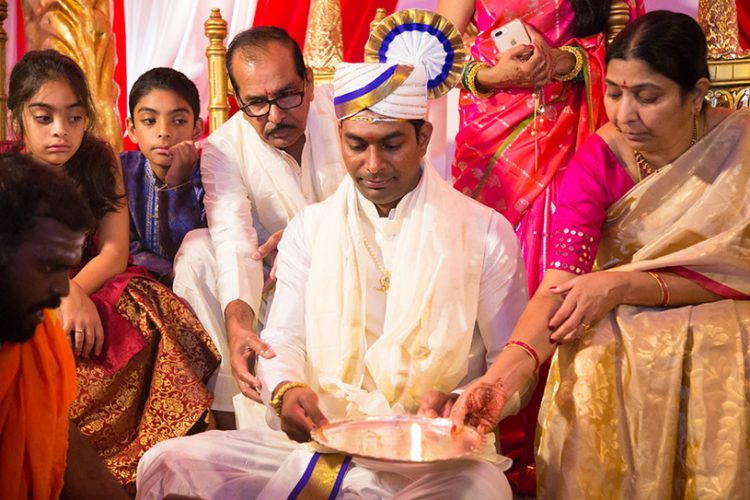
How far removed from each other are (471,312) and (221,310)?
1270mm

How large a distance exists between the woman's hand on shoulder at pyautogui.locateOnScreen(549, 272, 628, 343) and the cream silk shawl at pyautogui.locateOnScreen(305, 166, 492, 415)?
0.81ft

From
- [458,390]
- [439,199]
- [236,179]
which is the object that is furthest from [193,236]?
[458,390]

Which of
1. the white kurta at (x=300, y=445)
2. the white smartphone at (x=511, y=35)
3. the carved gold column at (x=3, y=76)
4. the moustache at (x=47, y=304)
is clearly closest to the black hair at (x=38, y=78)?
the carved gold column at (x=3, y=76)

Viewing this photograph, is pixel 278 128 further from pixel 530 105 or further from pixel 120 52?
pixel 120 52

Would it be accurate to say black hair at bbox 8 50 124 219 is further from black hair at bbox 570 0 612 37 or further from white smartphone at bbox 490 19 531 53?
black hair at bbox 570 0 612 37

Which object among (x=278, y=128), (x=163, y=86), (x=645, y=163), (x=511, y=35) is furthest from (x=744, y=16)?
(x=163, y=86)

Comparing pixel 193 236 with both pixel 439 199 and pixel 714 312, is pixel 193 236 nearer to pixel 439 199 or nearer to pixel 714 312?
pixel 439 199

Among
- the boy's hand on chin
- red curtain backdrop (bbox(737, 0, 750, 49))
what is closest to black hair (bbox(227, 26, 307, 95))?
the boy's hand on chin

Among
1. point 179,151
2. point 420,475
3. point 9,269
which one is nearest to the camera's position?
point 9,269

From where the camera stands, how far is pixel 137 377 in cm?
373

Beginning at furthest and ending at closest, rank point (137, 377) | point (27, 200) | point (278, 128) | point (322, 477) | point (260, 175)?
1. point (260, 175)
2. point (278, 128)
3. point (137, 377)
4. point (322, 477)
5. point (27, 200)

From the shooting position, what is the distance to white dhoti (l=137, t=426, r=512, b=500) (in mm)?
2793

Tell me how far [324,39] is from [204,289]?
1414 mm

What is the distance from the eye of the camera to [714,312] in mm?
3082
